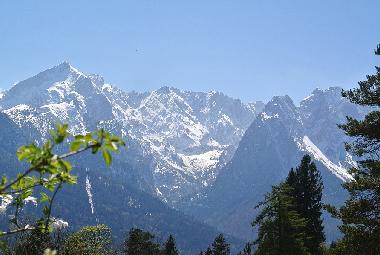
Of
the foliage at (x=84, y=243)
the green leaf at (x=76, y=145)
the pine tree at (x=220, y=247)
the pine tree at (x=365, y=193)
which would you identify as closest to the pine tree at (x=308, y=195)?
the foliage at (x=84, y=243)

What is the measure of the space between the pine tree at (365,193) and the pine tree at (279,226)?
7639 mm

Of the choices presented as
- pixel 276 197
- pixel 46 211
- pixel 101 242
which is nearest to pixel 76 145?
pixel 46 211

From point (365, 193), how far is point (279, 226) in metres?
8.75

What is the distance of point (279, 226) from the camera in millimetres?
33188

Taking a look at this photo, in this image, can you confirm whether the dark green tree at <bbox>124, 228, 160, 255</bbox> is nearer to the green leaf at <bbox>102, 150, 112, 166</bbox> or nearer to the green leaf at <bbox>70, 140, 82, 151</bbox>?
the green leaf at <bbox>102, 150, 112, 166</bbox>

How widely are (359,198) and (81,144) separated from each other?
23.0 metres

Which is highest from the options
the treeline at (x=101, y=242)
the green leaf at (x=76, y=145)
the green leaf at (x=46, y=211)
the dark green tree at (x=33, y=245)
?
the treeline at (x=101, y=242)

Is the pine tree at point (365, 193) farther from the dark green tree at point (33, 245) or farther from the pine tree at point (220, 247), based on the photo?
the pine tree at point (220, 247)

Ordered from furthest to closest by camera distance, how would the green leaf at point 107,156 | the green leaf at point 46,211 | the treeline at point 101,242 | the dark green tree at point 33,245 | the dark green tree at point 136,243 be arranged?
the dark green tree at point 136,243 < the treeline at point 101,242 < the dark green tree at point 33,245 < the green leaf at point 46,211 < the green leaf at point 107,156

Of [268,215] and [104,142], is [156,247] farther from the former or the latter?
[104,142]

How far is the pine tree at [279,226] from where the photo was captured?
32.8m

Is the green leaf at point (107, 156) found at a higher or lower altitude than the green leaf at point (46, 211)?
higher

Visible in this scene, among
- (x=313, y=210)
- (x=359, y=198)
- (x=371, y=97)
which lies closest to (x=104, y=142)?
(x=359, y=198)

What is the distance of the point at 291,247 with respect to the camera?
108 ft
